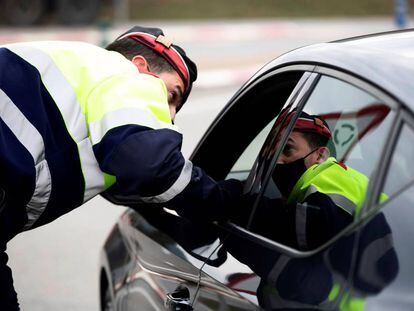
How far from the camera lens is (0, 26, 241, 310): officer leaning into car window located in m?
2.77

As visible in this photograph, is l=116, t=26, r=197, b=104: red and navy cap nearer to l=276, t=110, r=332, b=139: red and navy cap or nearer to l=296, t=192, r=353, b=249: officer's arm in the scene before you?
l=276, t=110, r=332, b=139: red and navy cap

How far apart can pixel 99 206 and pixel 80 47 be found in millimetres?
4786

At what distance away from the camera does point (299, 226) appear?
2586 millimetres

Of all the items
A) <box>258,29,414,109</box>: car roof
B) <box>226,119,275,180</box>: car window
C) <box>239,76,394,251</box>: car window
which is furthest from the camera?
<box>226,119,275,180</box>: car window

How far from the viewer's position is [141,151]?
2.74 metres

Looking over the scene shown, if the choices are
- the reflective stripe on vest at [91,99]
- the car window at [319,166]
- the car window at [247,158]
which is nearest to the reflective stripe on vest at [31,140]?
the reflective stripe on vest at [91,99]

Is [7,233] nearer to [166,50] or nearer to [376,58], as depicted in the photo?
[166,50]

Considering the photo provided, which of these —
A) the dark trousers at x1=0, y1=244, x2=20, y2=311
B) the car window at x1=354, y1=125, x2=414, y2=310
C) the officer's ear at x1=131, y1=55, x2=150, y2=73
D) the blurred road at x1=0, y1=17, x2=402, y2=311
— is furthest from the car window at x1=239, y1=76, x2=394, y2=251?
the blurred road at x1=0, y1=17, x2=402, y2=311

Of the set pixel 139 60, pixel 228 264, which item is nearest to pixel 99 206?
pixel 139 60

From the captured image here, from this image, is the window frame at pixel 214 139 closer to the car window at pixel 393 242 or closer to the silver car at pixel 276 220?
the silver car at pixel 276 220

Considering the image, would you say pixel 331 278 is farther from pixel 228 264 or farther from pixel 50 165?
pixel 50 165

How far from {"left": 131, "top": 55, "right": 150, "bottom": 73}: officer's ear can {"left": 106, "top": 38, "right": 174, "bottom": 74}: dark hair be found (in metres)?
0.01

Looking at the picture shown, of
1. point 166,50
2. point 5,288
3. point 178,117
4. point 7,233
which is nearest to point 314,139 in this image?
point 166,50

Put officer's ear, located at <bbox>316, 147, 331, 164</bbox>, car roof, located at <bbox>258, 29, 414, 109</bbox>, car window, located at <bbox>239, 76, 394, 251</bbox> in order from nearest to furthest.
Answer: car roof, located at <bbox>258, 29, 414, 109</bbox>
car window, located at <bbox>239, 76, 394, 251</bbox>
officer's ear, located at <bbox>316, 147, 331, 164</bbox>
